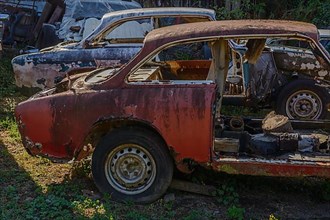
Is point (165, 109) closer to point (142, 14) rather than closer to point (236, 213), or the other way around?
point (236, 213)

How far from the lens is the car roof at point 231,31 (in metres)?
4.97

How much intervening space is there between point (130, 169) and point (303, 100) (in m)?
4.17

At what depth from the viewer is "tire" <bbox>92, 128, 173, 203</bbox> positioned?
5.11 m

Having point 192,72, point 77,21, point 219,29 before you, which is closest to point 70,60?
point 192,72

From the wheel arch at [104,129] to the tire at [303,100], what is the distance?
380 centimetres

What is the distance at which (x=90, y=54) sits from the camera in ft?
26.6

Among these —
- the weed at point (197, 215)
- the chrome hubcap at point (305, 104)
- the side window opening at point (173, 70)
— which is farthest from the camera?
the chrome hubcap at point (305, 104)

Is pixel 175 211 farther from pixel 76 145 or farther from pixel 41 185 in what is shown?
pixel 41 185

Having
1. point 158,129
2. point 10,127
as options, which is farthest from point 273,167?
point 10,127

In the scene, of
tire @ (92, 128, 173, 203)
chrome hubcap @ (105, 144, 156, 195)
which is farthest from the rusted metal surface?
chrome hubcap @ (105, 144, 156, 195)

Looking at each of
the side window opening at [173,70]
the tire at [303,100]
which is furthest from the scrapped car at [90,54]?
the tire at [303,100]

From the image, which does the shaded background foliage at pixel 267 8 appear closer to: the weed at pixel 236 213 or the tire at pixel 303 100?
the tire at pixel 303 100

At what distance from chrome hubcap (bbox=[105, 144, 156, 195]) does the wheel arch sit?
0.71 ft

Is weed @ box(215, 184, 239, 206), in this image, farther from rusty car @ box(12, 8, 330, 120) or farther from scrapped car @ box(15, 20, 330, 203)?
rusty car @ box(12, 8, 330, 120)
